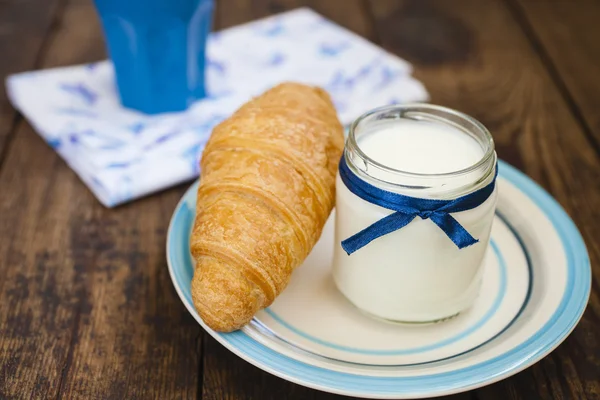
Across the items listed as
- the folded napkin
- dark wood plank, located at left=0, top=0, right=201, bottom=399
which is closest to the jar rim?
dark wood plank, located at left=0, top=0, right=201, bottom=399

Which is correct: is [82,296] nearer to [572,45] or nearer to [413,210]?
[413,210]

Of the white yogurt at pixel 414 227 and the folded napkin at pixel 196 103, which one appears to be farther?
the folded napkin at pixel 196 103

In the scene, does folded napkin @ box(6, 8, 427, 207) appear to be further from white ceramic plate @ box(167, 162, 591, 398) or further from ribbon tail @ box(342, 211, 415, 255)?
ribbon tail @ box(342, 211, 415, 255)

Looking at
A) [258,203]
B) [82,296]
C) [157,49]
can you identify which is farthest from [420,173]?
[157,49]

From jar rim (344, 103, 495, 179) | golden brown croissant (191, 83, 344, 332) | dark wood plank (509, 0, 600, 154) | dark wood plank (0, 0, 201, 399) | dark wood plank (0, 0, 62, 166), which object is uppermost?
jar rim (344, 103, 495, 179)

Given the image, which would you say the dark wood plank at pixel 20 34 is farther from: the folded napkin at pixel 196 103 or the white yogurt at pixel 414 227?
the white yogurt at pixel 414 227

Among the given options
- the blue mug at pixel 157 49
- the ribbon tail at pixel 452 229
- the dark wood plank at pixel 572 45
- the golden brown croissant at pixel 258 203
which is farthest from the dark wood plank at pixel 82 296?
the dark wood plank at pixel 572 45
